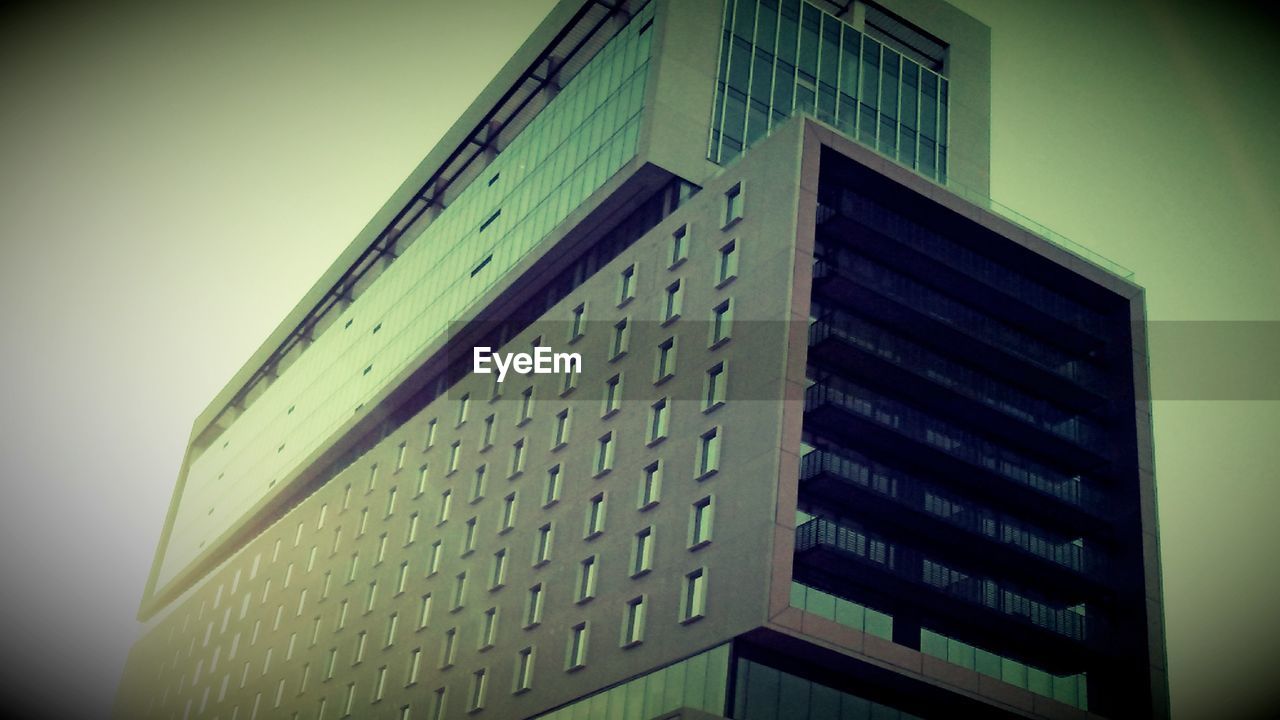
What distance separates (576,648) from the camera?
61375 mm

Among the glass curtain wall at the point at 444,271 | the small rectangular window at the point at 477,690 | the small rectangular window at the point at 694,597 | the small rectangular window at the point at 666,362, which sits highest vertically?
the glass curtain wall at the point at 444,271

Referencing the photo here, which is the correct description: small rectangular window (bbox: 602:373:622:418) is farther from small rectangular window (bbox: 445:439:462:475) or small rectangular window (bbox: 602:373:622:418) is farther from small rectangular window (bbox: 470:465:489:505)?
small rectangular window (bbox: 445:439:462:475)

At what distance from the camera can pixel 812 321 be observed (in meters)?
61.5

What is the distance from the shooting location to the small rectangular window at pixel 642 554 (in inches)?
2304

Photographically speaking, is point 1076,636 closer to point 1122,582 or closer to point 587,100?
point 1122,582

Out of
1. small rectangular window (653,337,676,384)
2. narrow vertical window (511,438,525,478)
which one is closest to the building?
Result: small rectangular window (653,337,676,384)

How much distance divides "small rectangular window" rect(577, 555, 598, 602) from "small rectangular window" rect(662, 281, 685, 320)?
11.2m

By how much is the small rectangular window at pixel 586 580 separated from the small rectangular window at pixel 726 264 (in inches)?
528

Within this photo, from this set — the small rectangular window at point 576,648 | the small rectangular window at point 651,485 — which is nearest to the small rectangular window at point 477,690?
the small rectangular window at point 576,648

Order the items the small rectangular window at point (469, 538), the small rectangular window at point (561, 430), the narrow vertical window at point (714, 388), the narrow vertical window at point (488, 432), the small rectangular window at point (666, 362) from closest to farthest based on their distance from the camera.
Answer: the narrow vertical window at point (714, 388)
the small rectangular window at point (666, 362)
the small rectangular window at point (561, 430)
the small rectangular window at point (469, 538)
the narrow vertical window at point (488, 432)

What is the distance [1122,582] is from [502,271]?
126ft

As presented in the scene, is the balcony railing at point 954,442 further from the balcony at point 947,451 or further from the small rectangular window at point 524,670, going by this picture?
the small rectangular window at point 524,670

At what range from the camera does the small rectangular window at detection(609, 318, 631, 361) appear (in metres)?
66.8

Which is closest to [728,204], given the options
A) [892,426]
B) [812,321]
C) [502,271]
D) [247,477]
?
[812,321]
